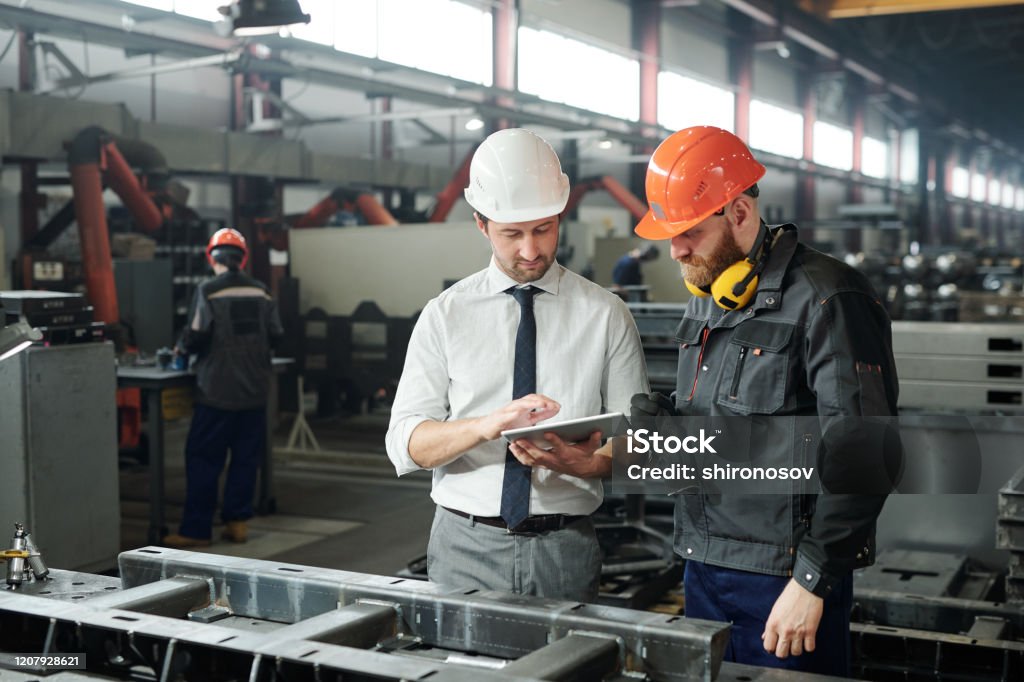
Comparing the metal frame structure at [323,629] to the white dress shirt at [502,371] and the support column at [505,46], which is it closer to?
the white dress shirt at [502,371]

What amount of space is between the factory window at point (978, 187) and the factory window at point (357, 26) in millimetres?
27893

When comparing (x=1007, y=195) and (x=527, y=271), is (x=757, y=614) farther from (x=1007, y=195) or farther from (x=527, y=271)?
(x=1007, y=195)

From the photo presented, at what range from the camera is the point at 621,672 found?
5.04ft

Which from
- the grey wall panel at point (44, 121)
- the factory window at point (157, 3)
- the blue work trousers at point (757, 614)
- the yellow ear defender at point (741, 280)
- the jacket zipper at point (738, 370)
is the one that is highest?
the factory window at point (157, 3)

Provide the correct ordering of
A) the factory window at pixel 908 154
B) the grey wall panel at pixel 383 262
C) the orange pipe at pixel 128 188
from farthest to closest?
1. the factory window at pixel 908 154
2. the grey wall panel at pixel 383 262
3. the orange pipe at pixel 128 188

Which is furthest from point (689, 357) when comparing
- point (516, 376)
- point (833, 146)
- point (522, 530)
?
point (833, 146)

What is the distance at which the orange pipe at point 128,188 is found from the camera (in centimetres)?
718

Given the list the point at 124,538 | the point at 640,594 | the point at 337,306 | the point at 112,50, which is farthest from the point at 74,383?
the point at 112,50

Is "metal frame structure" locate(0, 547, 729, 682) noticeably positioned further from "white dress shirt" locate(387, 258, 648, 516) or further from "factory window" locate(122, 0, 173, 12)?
"factory window" locate(122, 0, 173, 12)

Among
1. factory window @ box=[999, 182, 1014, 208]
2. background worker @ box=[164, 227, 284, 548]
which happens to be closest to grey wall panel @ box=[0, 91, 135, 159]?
background worker @ box=[164, 227, 284, 548]

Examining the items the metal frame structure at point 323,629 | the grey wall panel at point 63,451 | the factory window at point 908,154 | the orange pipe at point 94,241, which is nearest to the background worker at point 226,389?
the grey wall panel at point 63,451

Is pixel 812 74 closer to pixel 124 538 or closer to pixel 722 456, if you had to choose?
pixel 124 538

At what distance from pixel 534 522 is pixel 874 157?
24.6m

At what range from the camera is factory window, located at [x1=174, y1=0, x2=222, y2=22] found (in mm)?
7617
